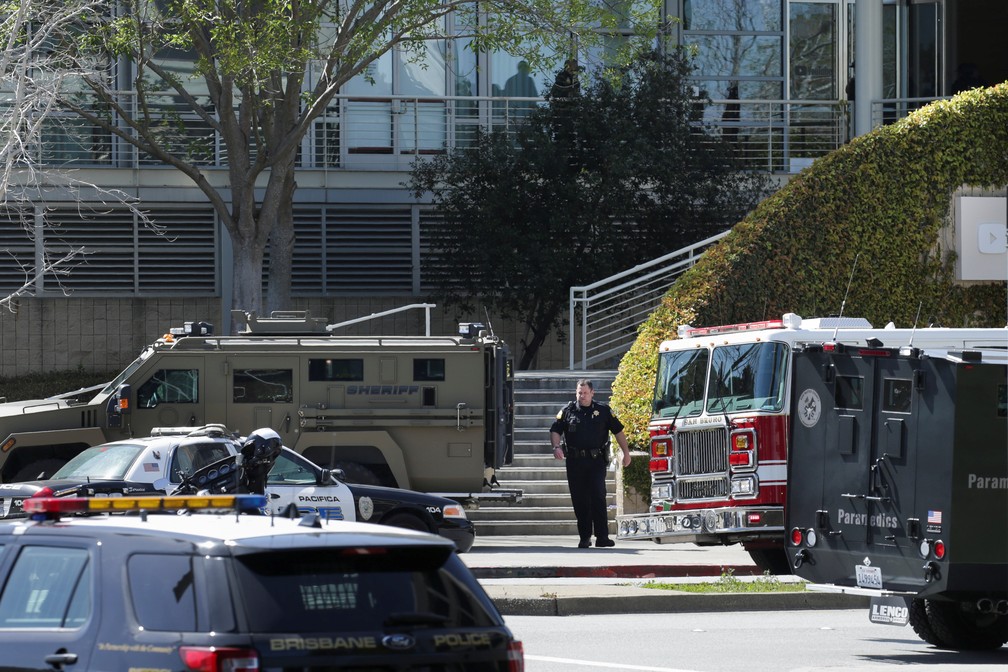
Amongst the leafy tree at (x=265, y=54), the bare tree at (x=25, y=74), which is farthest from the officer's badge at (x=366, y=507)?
the leafy tree at (x=265, y=54)

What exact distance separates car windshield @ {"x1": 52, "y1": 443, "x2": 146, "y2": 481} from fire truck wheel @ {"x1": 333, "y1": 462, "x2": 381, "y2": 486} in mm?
3704

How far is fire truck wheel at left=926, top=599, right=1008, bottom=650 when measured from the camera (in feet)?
34.8

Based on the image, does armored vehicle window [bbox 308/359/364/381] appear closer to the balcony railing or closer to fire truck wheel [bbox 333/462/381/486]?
fire truck wheel [bbox 333/462/381/486]

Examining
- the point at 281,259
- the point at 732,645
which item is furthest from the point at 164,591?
the point at 281,259

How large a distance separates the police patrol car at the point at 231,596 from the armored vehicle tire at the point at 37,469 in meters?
10.8

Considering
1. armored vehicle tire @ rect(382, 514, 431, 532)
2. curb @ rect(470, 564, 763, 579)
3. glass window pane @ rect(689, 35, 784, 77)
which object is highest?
glass window pane @ rect(689, 35, 784, 77)

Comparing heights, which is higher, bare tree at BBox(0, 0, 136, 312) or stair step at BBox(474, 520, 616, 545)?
bare tree at BBox(0, 0, 136, 312)

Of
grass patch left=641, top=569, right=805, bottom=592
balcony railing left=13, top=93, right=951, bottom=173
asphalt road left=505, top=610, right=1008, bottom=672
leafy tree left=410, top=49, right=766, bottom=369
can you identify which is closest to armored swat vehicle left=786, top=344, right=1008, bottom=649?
asphalt road left=505, top=610, right=1008, bottom=672

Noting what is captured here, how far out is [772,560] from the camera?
1467 cm

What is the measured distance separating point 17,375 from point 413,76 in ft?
29.2

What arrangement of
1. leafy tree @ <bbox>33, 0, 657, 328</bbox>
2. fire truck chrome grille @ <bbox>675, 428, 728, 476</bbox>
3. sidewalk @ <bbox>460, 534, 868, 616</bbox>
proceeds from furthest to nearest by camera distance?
1. leafy tree @ <bbox>33, 0, 657, 328</bbox>
2. fire truck chrome grille @ <bbox>675, 428, 728, 476</bbox>
3. sidewalk @ <bbox>460, 534, 868, 616</bbox>

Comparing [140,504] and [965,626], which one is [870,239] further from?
[140,504]

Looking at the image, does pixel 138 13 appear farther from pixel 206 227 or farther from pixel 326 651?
pixel 326 651

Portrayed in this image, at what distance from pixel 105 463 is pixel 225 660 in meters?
9.51
